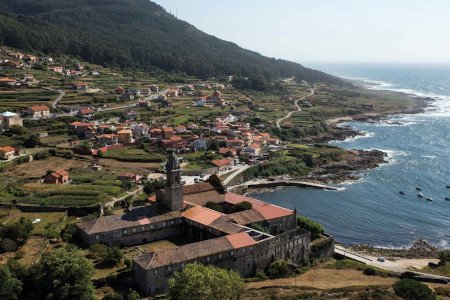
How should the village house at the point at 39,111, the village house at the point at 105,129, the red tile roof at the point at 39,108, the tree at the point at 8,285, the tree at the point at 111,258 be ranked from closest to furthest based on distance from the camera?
the tree at the point at 8,285
the tree at the point at 111,258
the village house at the point at 105,129
the village house at the point at 39,111
the red tile roof at the point at 39,108

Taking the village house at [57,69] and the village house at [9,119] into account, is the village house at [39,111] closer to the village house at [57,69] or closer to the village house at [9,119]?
the village house at [9,119]

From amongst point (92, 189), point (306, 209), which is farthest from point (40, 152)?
point (306, 209)

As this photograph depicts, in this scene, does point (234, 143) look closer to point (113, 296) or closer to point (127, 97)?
point (127, 97)

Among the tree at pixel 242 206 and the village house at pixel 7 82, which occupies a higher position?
the village house at pixel 7 82

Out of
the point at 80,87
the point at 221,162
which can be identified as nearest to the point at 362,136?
the point at 221,162

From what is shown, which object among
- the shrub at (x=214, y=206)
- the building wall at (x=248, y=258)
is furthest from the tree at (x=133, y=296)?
the shrub at (x=214, y=206)

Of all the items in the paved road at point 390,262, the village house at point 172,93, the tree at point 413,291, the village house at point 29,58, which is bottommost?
the paved road at point 390,262

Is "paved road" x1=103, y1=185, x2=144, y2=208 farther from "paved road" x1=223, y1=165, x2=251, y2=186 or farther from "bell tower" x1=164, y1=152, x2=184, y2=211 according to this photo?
"paved road" x1=223, y1=165, x2=251, y2=186

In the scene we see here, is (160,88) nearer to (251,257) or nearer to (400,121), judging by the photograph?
(400,121)
